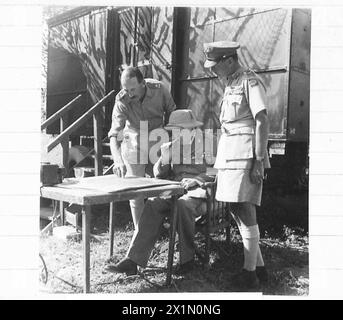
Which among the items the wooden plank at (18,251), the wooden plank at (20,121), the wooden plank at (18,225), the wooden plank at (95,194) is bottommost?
the wooden plank at (18,251)

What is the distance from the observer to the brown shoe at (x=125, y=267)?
3.37m

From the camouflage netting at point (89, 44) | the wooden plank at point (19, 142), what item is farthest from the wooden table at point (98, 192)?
the camouflage netting at point (89, 44)

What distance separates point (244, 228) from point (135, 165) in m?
1.44

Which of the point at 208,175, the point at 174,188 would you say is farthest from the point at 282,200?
the point at 174,188

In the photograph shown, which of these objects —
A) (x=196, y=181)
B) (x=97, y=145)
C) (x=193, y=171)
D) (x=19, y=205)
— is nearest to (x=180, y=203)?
(x=196, y=181)

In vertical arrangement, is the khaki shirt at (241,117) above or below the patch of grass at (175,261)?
above

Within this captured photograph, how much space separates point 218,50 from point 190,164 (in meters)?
1.14

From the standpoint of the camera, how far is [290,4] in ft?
9.77

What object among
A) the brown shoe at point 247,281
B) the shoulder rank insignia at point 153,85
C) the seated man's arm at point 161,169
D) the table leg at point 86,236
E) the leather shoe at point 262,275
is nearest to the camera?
the table leg at point 86,236

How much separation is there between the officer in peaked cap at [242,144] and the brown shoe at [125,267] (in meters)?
0.92

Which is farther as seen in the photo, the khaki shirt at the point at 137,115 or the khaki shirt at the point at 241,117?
the khaki shirt at the point at 137,115

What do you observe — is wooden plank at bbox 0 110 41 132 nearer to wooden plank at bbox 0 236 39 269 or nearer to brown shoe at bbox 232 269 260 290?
wooden plank at bbox 0 236 39 269

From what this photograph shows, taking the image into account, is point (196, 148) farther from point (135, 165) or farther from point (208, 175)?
point (135, 165)

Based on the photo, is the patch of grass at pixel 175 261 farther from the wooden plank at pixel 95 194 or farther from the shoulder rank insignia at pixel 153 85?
the shoulder rank insignia at pixel 153 85
